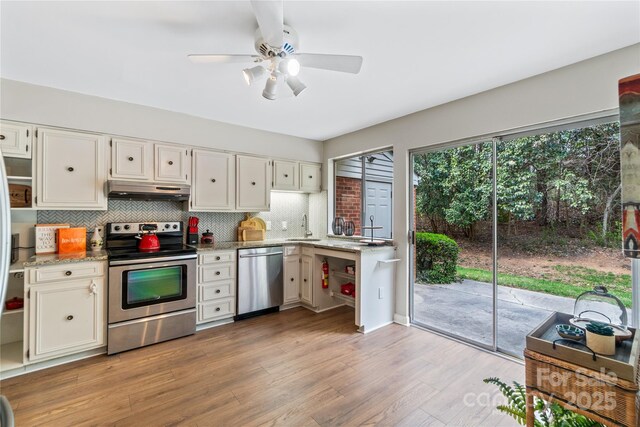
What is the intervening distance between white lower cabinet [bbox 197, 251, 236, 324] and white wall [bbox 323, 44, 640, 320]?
2039 millimetres

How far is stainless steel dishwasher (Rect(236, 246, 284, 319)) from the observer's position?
3592mm

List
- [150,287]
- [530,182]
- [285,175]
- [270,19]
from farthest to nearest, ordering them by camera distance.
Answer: [285,175] → [150,287] → [530,182] → [270,19]

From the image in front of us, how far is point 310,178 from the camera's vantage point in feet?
15.3

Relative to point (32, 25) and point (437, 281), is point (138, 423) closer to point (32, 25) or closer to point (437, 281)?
point (32, 25)

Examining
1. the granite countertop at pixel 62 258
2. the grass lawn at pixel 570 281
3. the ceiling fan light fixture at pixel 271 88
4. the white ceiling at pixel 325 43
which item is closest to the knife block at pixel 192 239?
the granite countertop at pixel 62 258

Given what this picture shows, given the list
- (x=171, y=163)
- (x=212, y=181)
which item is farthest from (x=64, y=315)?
(x=212, y=181)

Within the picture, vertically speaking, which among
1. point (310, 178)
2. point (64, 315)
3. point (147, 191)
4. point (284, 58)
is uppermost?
point (284, 58)

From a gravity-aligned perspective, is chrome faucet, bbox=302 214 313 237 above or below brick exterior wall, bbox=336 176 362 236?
below

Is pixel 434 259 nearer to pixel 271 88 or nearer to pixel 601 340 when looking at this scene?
pixel 601 340

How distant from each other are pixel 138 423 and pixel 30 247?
217 centimetres

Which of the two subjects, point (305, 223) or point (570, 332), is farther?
point (305, 223)

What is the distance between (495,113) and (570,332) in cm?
214

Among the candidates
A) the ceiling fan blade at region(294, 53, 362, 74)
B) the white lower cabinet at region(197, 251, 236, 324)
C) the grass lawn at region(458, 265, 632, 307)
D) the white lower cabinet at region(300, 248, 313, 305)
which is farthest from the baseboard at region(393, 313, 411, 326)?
the ceiling fan blade at region(294, 53, 362, 74)

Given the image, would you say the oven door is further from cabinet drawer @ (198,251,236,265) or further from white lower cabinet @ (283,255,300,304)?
white lower cabinet @ (283,255,300,304)
